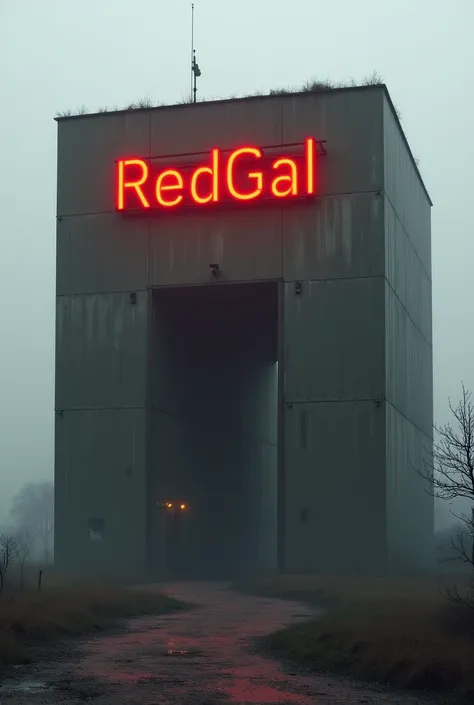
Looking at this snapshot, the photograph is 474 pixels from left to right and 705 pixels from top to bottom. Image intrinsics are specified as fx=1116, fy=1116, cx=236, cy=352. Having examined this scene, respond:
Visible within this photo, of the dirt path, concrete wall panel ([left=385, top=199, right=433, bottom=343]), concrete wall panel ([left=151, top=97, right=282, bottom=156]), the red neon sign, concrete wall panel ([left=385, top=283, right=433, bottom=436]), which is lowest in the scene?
the dirt path

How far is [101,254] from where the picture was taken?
41.2 meters

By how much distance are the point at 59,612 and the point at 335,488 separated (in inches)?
686

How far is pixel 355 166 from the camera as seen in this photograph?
38.8 meters

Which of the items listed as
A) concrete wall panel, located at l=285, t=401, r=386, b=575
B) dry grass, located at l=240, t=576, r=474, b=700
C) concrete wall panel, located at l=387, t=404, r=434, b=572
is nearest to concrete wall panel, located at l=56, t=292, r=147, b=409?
concrete wall panel, located at l=285, t=401, r=386, b=575

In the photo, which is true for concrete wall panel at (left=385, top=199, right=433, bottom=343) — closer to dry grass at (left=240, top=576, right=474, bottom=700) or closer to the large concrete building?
the large concrete building

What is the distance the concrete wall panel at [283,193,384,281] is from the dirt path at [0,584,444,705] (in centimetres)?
1826

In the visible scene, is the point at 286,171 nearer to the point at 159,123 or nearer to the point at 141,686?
the point at 159,123

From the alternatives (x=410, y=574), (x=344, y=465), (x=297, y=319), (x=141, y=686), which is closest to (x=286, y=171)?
(x=297, y=319)

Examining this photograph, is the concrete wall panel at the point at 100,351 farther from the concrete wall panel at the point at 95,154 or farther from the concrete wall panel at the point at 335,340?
the concrete wall panel at the point at 335,340

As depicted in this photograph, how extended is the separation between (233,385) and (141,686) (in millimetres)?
37422

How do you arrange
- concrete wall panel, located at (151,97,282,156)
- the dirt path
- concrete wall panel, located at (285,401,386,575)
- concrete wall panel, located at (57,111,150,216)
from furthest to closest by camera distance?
concrete wall panel, located at (57,111,150,216) → concrete wall panel, located at (151,97,282,156) → concrete wall panel, located at (285,401,386,575) → the dirt path

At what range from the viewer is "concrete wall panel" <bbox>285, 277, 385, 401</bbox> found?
37938 millimetres

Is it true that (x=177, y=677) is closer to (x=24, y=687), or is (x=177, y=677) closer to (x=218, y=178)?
(x=24, y=687)

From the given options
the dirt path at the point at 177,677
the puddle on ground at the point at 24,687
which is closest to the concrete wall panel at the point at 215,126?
the dirt path at the point at 177,677
